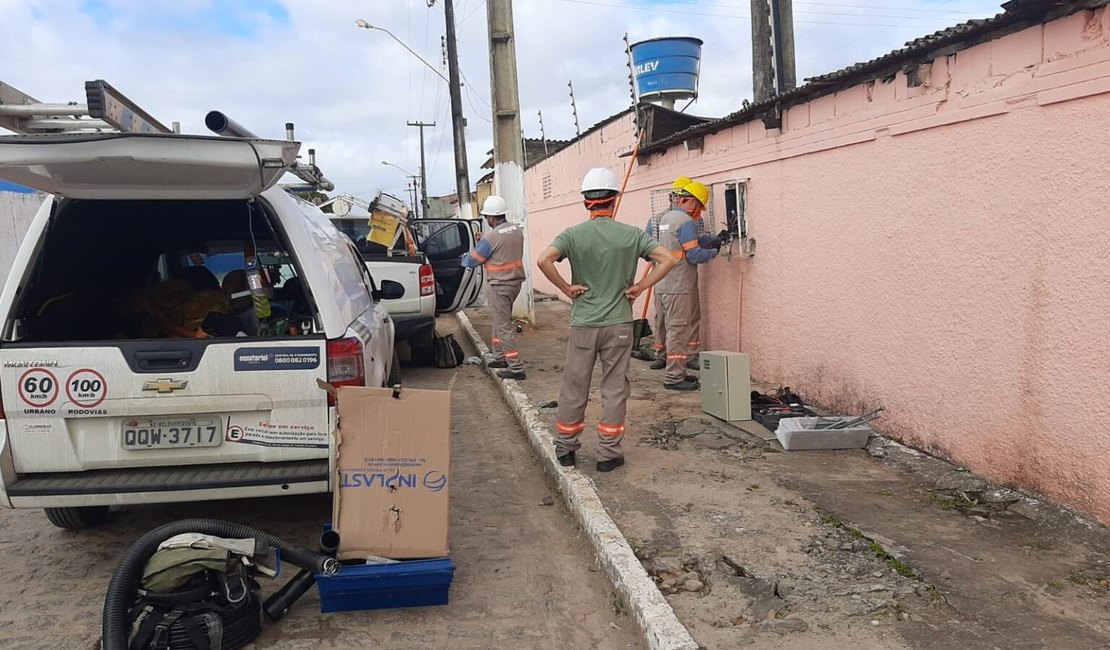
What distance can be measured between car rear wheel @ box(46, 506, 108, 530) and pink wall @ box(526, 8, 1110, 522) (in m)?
5.14

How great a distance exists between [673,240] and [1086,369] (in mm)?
4229

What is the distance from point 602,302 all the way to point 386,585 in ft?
7.38

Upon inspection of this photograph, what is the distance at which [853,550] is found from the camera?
3619 millimetres

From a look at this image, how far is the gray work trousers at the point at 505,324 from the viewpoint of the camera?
8.06m

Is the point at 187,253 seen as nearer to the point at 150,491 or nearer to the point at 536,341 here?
the point at 150,491

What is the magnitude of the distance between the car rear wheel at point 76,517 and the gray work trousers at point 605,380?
2822 millimetres

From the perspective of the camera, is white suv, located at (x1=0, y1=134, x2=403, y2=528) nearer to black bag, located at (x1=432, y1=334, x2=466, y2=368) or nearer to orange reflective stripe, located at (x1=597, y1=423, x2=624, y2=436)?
orange reflective stripe, located at (x1=597, y1=423, x2=624, y2=436)

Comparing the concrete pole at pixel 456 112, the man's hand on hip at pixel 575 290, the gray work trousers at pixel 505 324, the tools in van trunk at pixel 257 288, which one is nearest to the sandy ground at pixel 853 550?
the man's hand on hip at pixel 575 290

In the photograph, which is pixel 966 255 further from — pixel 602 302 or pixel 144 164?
pixel 144 164

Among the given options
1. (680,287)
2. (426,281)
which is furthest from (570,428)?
(426,281)

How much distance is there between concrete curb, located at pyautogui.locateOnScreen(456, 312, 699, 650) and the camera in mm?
2986

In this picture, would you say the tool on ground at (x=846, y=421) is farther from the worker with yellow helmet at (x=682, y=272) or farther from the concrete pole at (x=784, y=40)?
the concrete pole at (x=784, y=40)

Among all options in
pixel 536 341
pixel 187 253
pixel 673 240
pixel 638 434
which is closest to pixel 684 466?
pixel 638 434

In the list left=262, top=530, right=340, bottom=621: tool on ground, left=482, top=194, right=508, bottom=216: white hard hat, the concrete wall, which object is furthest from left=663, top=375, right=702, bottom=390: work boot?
the concrete wall
